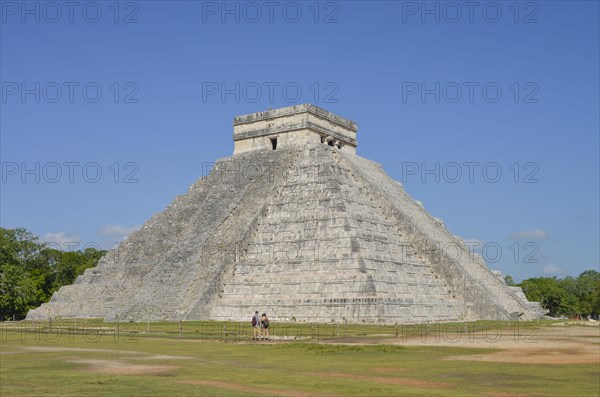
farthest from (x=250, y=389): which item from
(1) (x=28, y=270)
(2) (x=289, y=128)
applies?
(1) (x=28, y=270)

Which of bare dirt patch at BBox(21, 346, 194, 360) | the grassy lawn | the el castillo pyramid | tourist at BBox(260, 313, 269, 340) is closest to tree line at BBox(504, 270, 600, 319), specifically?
the el castillo pyramid

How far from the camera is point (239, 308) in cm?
3478

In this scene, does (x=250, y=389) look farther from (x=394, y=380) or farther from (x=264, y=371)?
(x=394, y=380)

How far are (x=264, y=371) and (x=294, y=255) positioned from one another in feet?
69.1

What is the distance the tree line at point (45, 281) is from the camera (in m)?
50.6

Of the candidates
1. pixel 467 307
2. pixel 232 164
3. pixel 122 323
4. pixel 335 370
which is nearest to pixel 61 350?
pixel 335 370

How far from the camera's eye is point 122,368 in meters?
14.8

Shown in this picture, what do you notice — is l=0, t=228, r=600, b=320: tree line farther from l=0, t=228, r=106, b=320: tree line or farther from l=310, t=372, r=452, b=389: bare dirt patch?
l=310, t=372, r=452, b=389: bare dirt patch

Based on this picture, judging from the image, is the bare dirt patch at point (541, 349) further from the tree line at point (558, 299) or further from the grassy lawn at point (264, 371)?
the tree line at point (558, 299)

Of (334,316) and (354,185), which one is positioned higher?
(354,185)

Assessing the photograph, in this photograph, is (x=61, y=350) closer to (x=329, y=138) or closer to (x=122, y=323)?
(x=122, y=323)

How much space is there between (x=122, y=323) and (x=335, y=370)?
2053cm

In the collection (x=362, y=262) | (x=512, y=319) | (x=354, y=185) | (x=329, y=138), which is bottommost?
(x=512, y=319)

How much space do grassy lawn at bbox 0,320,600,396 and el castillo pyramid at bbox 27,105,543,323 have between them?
35.9 ft
